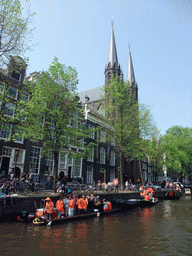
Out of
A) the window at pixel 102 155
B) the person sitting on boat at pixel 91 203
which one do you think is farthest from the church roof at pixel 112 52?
the person sitting on boat at pixel 91 203

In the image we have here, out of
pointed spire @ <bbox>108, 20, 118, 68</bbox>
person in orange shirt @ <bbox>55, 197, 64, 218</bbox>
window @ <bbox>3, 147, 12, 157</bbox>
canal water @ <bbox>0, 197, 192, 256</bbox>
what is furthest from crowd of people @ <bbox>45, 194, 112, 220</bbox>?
pointed spire @ <bbox>108, 20, 118, 68</bbox>

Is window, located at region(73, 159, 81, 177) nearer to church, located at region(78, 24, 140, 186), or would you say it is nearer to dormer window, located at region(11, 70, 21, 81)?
church, located at region(78, 24, 140, 186)

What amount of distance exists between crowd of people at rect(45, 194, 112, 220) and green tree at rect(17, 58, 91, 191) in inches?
123

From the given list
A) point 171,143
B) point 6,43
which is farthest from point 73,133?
point 171,143

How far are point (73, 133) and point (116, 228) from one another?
32.2 feet

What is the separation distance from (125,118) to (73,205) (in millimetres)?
16633

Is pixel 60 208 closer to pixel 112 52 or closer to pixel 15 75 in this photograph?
pixel 15 75

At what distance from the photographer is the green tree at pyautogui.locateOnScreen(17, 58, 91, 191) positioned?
1802 centimetres

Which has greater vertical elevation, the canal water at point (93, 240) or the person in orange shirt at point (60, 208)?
the person in orange shirt at point (60, 208)

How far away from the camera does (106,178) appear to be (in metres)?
39.5

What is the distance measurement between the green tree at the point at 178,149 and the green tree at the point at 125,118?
19.1 meters

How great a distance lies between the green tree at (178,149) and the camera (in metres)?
47.4

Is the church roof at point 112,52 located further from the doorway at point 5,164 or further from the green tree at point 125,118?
the doorway at point 5,164

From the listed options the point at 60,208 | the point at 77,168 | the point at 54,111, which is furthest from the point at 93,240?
the point at 77,168
